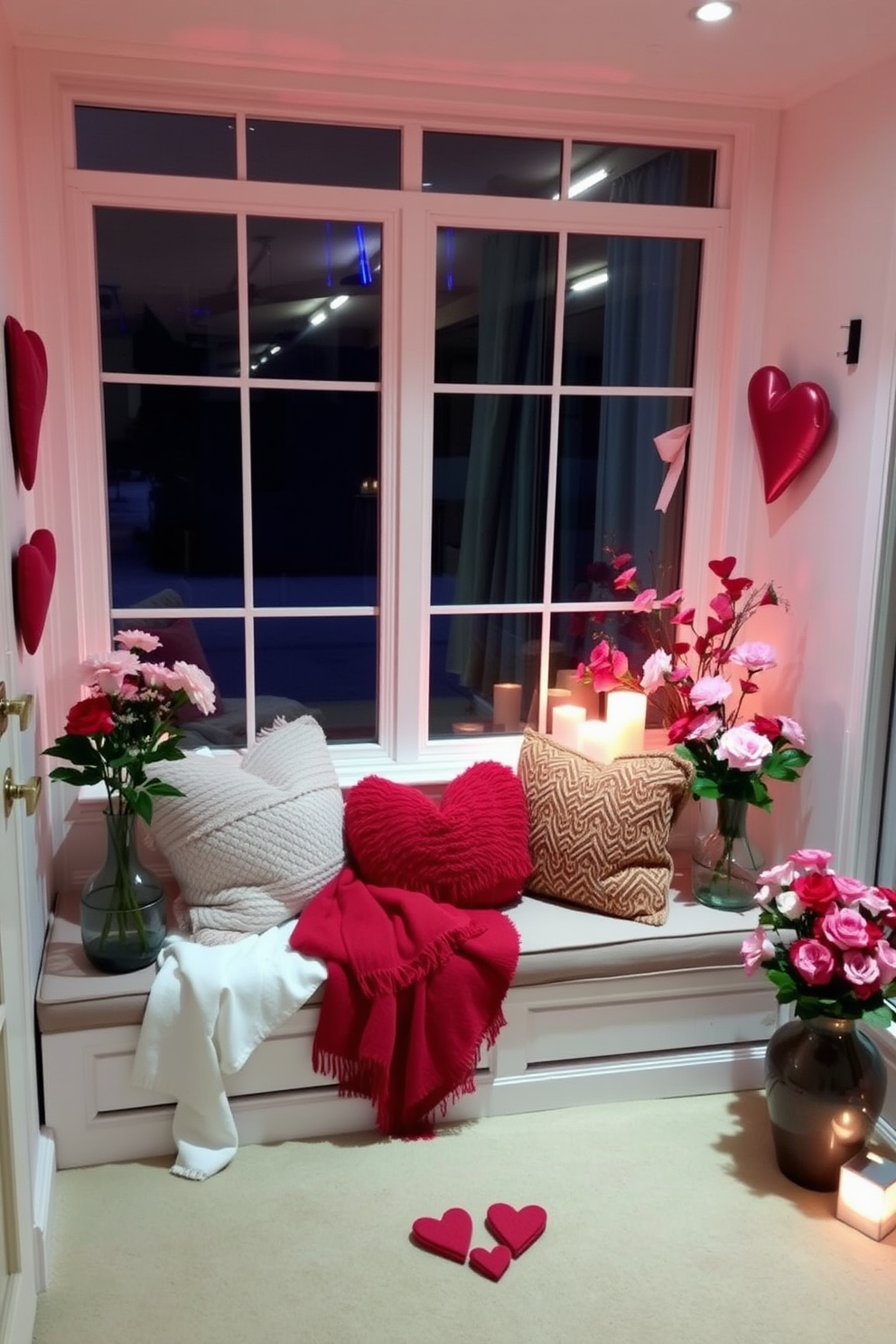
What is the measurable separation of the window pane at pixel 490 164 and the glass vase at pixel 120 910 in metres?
1.71

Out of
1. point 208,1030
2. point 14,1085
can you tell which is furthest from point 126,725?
point 14,1085

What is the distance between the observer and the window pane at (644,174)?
2.80 m

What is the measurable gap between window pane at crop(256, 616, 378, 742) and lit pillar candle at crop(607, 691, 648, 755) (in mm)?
644

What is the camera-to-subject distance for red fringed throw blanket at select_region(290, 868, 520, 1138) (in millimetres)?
2309

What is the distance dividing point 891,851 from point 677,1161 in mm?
832

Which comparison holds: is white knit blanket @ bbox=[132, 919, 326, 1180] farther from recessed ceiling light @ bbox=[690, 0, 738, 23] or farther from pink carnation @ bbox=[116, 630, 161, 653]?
recessed ceiling light @ bbox=[690, 0, 738, 23]

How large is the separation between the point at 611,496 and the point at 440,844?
110 centimetres

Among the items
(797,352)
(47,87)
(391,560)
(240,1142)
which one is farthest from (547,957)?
(47,87)

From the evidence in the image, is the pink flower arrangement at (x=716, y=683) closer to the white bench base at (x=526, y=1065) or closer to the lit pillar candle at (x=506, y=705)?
the lit pillar candle at (x=506, y=705)

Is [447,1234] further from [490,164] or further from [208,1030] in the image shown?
[490,164]

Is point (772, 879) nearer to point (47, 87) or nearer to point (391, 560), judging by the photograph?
point (391, 560)

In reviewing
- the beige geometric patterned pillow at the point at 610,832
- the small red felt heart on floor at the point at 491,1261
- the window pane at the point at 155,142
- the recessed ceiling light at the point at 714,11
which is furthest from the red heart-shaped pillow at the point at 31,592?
the recessed ceiling light at the point at 714,11

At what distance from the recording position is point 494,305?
2846mm

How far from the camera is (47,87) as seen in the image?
2.41 meters
